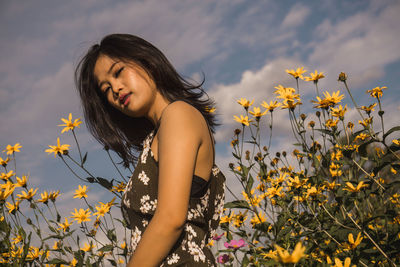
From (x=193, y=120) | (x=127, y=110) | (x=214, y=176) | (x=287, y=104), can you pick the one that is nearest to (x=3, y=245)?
(x=127, y=110)

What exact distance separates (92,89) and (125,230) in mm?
1042

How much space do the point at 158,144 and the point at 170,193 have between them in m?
0.24

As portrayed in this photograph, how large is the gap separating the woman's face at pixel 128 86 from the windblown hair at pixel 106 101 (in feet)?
0.18

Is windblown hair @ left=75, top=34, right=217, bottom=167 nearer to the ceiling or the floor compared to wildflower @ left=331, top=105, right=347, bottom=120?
nearer to the ceiling

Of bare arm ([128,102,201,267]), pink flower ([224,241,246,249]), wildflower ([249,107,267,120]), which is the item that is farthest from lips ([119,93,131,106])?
pink flower ([224,241,246,249])

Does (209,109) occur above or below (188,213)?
above

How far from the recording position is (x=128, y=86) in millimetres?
1773

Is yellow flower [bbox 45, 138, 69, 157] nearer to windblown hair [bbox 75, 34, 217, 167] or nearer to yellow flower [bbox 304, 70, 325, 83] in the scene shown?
windblown hair [bbox 75, 34, 217, 167]

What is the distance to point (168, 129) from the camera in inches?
54.2

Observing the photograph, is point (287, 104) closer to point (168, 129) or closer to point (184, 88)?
point (184, 88)

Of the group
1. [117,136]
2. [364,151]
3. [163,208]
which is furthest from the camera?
[117,136]

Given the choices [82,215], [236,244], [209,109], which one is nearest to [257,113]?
[209,109]

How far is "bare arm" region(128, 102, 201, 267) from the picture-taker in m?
1.27

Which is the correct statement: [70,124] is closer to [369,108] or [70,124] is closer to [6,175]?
[6,175]
